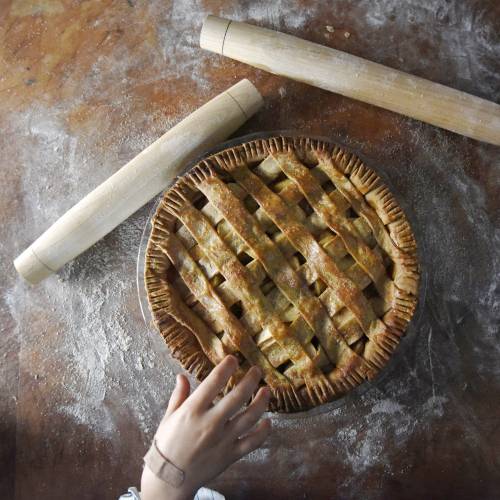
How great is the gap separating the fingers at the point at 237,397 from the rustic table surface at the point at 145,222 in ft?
0.93

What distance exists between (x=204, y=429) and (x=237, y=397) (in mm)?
79

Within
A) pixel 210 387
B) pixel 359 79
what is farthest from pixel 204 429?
pixel 359 79

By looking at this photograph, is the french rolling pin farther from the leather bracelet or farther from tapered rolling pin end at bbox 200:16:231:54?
the leather bracelet

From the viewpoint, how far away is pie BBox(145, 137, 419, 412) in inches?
45.4

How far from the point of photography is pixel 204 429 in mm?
1027

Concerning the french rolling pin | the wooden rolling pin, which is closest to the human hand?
the french rolling pin

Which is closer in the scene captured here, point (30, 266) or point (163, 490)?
point (163, 490)

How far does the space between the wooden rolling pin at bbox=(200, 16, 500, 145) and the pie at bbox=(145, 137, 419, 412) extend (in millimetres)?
171

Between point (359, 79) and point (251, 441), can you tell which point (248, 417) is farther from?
point (359, 79)

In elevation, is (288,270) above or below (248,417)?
above

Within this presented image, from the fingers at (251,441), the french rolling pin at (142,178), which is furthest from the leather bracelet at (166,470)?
the french rolling pin at (142,178)

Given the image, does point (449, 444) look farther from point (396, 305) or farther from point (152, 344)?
point (152, 344)

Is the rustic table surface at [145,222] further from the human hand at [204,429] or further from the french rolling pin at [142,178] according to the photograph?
the human hand at [204,429]

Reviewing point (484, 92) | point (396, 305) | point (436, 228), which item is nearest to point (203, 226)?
point (396, 305)
